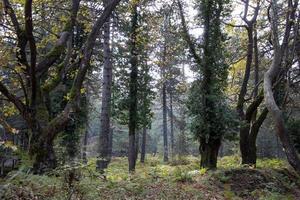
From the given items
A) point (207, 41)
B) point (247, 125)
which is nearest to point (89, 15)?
point (207, 41)

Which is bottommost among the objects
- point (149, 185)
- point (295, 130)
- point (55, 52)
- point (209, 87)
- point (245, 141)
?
point (149, 185)

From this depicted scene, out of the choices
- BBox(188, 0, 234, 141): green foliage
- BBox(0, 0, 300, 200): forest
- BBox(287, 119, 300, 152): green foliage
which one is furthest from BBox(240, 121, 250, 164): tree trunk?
BBox(287, 119, 300, 152): green foliage

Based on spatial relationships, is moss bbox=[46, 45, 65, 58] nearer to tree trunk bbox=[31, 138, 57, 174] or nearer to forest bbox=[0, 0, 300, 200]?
forest bbox=[0, 0, 300, 200]

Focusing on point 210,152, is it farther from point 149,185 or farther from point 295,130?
point 295,130

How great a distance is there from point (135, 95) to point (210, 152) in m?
5.98

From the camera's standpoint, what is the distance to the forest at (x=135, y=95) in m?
6.77

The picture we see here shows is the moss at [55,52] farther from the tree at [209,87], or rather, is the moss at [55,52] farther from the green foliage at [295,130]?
the green foliage at [295,130]

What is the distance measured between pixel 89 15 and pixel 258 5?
25.5 feet

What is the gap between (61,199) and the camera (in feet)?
15.3

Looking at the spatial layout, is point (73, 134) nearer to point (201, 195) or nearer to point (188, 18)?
→ point (188, 18)

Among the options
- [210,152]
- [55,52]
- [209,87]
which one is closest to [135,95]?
[209,87]

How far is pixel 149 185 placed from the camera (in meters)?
8.08

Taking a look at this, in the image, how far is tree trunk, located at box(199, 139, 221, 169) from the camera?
12.5 meters

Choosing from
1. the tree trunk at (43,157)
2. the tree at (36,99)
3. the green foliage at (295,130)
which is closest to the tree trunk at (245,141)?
the green foliage at (295,130)
